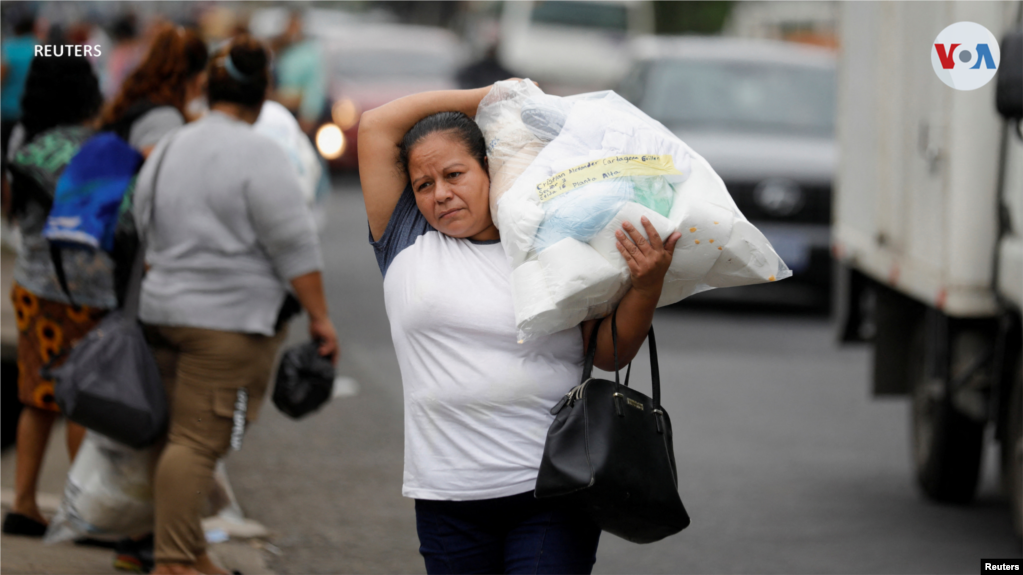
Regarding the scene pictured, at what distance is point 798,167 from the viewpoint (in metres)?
11.1

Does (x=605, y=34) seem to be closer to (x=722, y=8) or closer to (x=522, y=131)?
(x=722, y=8)

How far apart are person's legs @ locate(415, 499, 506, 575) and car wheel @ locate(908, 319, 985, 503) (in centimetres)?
343

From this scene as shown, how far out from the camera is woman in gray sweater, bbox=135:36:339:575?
4059mm

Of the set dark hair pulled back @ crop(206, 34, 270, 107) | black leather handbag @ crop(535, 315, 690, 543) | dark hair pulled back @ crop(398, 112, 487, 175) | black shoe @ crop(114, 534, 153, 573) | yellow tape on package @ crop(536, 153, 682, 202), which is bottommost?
black shoe @ crop(114, 534, 153, 573)

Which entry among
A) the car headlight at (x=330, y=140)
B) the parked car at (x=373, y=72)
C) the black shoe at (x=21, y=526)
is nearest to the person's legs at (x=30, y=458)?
the black shoe at (x=21, y=526)

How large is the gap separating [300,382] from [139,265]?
25.4 inches

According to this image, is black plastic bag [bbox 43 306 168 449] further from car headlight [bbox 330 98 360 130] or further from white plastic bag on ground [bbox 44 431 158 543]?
car headlight [bbox 330 98 360 130]

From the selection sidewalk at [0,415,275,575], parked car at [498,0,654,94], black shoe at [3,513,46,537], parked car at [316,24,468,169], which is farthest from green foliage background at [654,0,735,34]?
black shoe at [3,513,46,537]

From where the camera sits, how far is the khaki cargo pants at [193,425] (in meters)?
4.07

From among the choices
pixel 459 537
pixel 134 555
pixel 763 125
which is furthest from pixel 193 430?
pixel 763 125

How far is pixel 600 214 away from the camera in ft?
8.28

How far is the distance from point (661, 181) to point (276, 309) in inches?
78.0

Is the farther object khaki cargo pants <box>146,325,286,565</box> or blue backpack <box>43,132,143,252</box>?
blue backpack <box>43,132,143,252</box>

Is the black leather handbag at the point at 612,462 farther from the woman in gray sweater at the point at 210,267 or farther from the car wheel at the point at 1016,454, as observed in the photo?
the car wheel at the point at 1016,454
